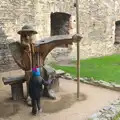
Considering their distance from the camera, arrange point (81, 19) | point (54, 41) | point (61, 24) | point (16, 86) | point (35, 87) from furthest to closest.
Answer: point (81, 19), point (61, 24), point (16, 86), point (54, 41), point (35, 87)

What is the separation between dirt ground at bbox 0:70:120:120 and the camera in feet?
17.7

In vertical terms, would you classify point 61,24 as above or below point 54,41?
above

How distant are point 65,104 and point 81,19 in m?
7.28

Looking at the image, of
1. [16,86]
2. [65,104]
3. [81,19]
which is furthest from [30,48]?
[81,19]

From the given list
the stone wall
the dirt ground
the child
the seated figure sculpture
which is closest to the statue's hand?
the seated figure sculpture

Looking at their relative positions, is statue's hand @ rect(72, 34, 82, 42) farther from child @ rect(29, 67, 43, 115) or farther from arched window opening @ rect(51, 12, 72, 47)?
arched window opening @ rect(51, 12, 72, 47)

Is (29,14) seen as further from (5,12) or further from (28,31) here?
(28,31)

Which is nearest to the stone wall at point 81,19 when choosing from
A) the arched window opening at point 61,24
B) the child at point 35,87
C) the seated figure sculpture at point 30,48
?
the arched window opening at point 61,24

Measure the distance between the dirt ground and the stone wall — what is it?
3326 millimetres

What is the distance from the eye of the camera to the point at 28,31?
567 cm

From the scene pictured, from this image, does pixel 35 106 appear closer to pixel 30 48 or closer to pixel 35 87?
pixel 35 87

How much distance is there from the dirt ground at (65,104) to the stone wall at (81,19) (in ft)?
10.9

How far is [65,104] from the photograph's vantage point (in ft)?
19.9

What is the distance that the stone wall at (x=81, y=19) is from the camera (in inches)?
388
